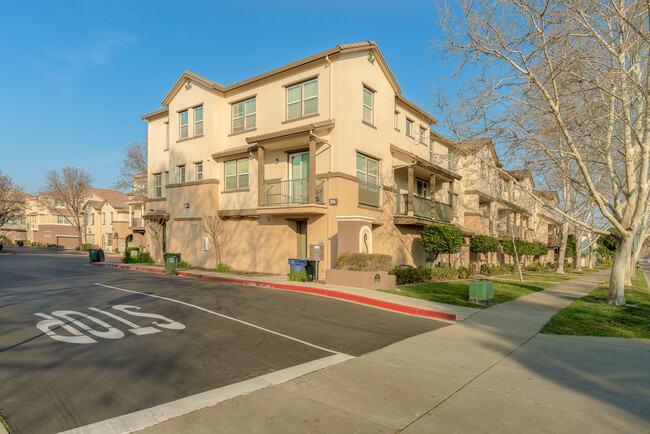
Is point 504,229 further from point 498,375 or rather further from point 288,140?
point 498,375

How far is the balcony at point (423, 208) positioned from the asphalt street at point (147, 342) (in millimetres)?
11234

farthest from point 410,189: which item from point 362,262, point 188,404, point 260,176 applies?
point 188,404

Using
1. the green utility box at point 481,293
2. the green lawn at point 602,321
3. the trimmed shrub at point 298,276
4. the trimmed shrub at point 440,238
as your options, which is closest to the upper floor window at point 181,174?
the trimmed shrub at point 298,276

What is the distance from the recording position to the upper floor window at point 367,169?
19.3 meters

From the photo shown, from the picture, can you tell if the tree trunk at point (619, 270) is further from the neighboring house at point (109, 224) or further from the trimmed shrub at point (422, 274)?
the neighboring house at point (109, 224)

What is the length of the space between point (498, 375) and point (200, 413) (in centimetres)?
433

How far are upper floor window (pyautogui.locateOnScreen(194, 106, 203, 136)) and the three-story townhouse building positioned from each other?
6 centimetres

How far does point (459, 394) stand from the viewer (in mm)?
4961

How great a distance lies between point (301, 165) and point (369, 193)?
381 cm

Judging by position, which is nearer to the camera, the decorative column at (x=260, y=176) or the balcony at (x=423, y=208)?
the decorative column at (x=260, y=176)

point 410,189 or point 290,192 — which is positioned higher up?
point 410,189

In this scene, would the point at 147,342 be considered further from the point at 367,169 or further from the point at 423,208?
the point at 423,208

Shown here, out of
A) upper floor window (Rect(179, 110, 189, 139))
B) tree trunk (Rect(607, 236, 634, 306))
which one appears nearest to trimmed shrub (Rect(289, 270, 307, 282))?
tree trunk (Rect(607, 236, 634, 306))

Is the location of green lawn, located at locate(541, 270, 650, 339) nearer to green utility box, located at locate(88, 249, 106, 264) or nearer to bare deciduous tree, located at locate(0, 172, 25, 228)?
green utility box, located at locate(88, 249, 106, 264)
